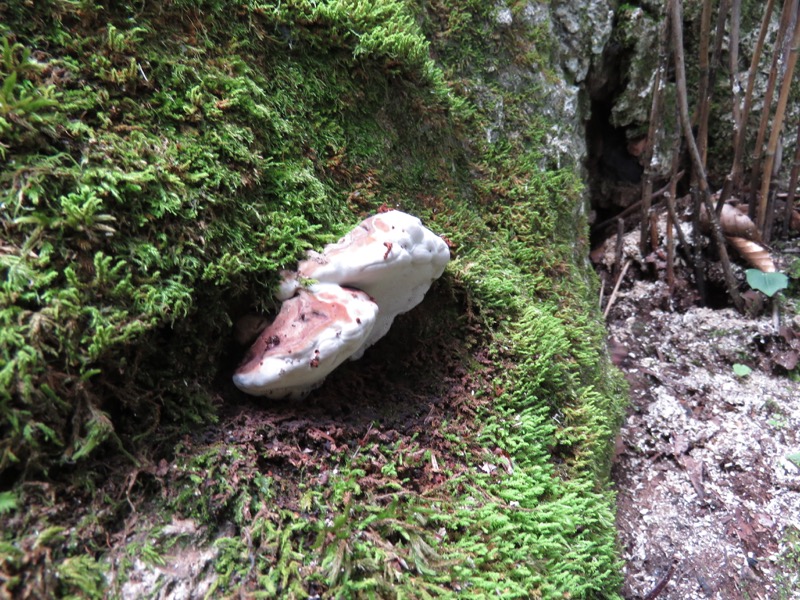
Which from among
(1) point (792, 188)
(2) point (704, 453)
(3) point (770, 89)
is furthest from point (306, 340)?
(1) point (792, 188)

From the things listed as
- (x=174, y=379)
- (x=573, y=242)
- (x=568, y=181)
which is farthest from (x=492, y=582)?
(x=568, y=181)

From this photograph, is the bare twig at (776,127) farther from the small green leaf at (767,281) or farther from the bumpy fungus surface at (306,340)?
the bumpy fungus surface at (306,340)

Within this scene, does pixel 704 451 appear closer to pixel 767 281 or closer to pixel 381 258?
pixel 767 281

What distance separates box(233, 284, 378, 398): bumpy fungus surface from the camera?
1586 mm

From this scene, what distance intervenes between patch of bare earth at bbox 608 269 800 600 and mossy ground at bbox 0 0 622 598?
51cm

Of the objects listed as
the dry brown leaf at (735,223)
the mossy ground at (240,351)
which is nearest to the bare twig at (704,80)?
the dry brown leaf at (735,223)

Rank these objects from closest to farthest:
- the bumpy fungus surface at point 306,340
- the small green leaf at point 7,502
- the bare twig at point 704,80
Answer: the small green leaf at point 7,502, the bumpy fungus surface at point 306,340, the bare twig at point 704,80

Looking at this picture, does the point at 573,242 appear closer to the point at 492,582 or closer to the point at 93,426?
the point at 492,582

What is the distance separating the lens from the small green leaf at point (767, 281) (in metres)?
3.66

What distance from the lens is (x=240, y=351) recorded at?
6.02 ft

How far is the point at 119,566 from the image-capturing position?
1258 mm

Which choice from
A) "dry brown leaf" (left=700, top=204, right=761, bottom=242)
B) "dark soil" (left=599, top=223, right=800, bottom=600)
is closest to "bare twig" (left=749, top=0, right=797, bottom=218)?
"dry brown leaf" (left=700, top=204, right=761, bottom=242)

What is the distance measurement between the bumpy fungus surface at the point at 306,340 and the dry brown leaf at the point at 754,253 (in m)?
3.69

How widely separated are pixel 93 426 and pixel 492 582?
1263mm
